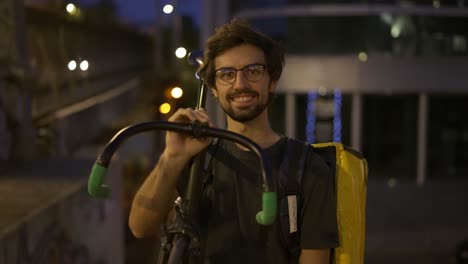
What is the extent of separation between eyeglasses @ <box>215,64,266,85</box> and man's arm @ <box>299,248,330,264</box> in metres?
0.68

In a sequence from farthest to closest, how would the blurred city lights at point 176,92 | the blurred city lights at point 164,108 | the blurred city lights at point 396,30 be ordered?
the blurred city lights at point 396,30 → the blurred city lights at point 164,108 → the blurred city lights at point 176,92

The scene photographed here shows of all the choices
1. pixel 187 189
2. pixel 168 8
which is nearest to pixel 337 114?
pixel 168 8

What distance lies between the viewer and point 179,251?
6.61 ft

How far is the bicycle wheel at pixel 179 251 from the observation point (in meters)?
1.98

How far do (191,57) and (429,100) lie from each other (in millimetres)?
15656

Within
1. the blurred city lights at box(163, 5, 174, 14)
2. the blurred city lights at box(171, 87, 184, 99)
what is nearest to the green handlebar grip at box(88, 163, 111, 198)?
the blurred city lights at box(163, 5, 174, 14)

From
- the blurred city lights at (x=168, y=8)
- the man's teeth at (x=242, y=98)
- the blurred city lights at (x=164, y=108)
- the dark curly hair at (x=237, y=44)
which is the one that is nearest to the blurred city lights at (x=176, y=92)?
the blurred city lights at (x=164, y=108)

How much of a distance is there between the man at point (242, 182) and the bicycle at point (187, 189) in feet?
0.26

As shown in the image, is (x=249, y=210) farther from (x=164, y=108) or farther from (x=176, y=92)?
(x=164, y=108)

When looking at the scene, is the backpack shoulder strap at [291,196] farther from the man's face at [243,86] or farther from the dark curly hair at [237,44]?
the dark curly hair at [237,44]

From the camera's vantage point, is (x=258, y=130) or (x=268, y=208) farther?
(x=258, y=130)

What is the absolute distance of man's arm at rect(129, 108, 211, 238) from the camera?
2057 millimetres

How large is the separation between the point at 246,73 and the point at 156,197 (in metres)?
0.57

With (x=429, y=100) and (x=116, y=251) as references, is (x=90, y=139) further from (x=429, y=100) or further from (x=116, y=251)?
(x=116, y=251)
